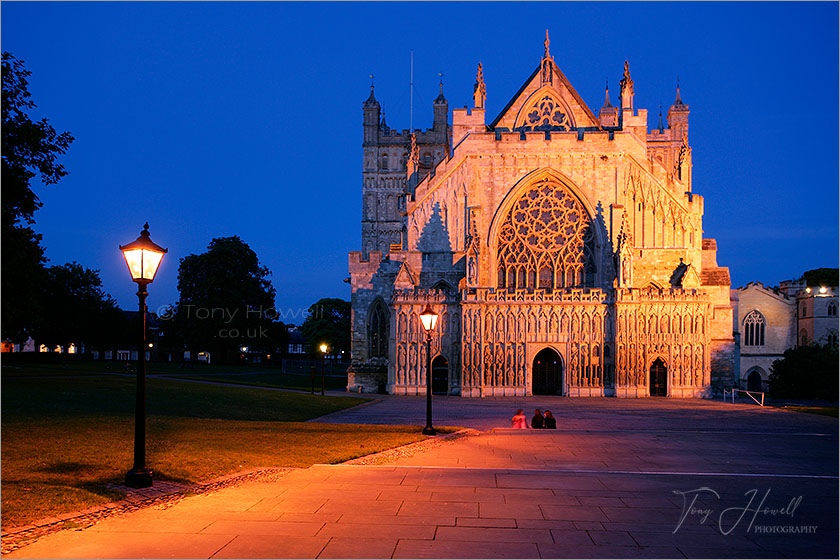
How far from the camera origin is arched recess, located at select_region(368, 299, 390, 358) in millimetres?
44188

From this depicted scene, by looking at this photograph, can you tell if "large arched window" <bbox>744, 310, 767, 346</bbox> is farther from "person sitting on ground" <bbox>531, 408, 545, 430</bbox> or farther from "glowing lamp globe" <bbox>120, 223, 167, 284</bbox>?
"glowing lamp globe" <bbox>120, 223, 167, 284</bbox>

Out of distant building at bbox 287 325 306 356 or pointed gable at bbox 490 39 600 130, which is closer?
pointed gable at bbox 490 39 600 130

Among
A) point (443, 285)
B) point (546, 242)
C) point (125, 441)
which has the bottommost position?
point (125, 441)

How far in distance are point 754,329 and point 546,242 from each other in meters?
30.1

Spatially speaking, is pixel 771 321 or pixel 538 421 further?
pixel 771 321

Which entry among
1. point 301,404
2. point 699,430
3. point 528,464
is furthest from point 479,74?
point 528,464

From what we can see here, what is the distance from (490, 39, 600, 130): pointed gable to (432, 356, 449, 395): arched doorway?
17.3m

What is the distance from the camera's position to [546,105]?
46.2 metres

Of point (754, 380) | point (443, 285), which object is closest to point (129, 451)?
point (443, 285)

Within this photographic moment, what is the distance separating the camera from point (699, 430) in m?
20.1

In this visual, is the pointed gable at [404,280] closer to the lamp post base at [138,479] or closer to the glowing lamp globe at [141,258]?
the glowing lamp globe at [141,258]

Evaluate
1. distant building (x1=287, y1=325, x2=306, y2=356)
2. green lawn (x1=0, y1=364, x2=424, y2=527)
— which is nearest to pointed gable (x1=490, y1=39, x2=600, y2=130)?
green lawn (x1=0, y1=364, x2=424, y2=527)

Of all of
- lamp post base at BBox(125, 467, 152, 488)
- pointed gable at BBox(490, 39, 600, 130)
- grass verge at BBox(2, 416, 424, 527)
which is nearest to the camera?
grass verge at BBox(2, 416, 424, 527)

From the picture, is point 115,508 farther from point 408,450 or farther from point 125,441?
point 408,450
